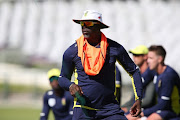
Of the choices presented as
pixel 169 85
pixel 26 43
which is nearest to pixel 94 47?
pixel 169 85

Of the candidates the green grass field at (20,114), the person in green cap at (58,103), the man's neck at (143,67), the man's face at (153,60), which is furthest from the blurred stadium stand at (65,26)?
the man's face at (153,60)

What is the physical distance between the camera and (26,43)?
3303 centimetres

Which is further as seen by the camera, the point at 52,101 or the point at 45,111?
the point at 52,101

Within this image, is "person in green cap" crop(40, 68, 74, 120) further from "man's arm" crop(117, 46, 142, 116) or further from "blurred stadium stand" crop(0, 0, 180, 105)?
"blurred stadium stand" crop(0, 0, 180, 105)

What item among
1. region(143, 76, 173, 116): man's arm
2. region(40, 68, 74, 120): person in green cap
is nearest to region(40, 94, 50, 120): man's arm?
region(40, 68, 74, 120): person in green cap

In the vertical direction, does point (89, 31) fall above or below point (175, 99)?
above

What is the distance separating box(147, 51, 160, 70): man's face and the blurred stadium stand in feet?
66.8

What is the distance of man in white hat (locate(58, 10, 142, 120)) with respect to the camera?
5.77m

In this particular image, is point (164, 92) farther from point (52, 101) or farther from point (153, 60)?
point (52, 101)

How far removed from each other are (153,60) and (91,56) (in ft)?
8.18

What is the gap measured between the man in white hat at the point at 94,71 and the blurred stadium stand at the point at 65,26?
73.5 feet

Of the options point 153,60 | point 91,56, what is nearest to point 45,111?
point 153,60

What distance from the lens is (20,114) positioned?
17719mm

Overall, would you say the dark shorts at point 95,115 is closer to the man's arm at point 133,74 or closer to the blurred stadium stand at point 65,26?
the man's arm at point 133,74
